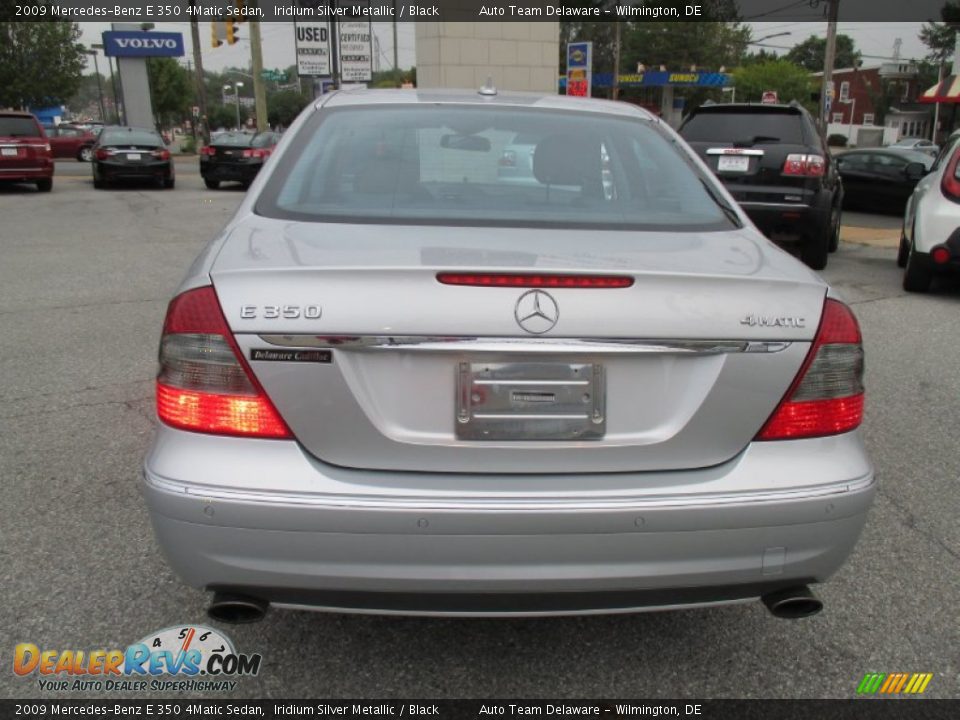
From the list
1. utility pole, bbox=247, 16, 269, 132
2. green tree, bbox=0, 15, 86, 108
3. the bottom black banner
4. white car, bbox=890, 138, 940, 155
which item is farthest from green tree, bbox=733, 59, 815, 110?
the bottom black banner

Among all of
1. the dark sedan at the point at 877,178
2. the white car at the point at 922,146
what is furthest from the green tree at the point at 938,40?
the dark sedan at the point at 877,178

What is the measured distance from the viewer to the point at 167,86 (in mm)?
63906

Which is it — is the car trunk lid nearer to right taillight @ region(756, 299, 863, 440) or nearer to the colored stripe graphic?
right taillight @ region(756, 299, 863, 440)

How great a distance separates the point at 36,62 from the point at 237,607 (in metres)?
46.4

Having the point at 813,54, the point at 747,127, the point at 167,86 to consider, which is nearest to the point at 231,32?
the point at 747,127

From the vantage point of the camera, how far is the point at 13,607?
8.73 ft

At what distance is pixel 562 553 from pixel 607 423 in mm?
321

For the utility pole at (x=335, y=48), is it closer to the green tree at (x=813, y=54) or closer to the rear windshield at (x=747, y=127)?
the rear windshield at (x=747, y=127)

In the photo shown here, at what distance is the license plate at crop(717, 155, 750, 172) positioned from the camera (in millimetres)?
8461

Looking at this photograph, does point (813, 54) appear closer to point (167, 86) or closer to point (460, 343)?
point (167, 86)

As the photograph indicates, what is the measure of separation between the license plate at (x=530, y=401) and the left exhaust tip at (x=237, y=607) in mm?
648

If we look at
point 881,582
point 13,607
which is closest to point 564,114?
point 881,582

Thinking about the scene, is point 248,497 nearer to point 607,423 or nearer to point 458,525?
point 458,525

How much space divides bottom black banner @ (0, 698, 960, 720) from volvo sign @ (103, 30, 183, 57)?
117 feet
